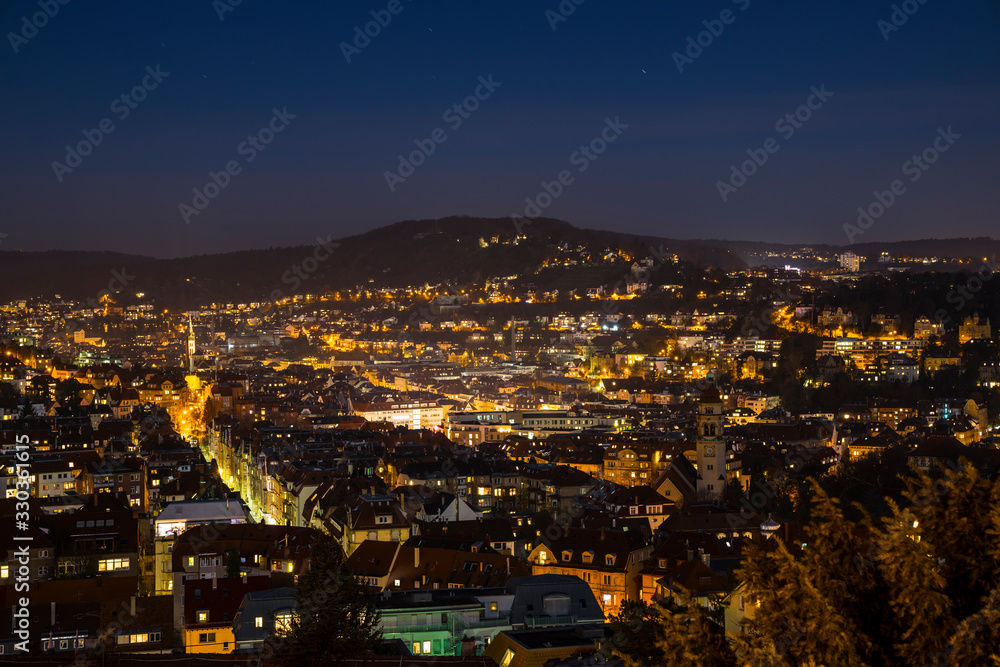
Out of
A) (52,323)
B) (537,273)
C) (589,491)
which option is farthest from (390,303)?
(589,491)

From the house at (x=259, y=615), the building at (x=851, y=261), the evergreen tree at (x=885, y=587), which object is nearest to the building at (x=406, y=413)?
the house at (x=259, y=615)

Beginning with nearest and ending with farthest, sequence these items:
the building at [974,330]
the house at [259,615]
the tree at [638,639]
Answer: the tree at [638,639]
the house at [259,615]
the building at [974,330]

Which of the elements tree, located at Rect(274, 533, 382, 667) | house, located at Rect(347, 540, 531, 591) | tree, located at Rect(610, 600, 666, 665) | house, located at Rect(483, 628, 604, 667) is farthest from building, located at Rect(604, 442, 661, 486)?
tree, located at Rect(610, 600, 666, 665)

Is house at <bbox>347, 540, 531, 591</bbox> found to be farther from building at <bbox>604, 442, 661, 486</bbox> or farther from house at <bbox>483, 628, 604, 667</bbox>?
building at <bbox>604, 442, 661, 486</bbox>

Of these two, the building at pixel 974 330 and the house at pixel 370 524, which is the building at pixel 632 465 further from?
the building at pixel 974 330

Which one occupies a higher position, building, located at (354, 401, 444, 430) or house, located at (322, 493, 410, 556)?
building, located at (354, 401, 444, 430)
